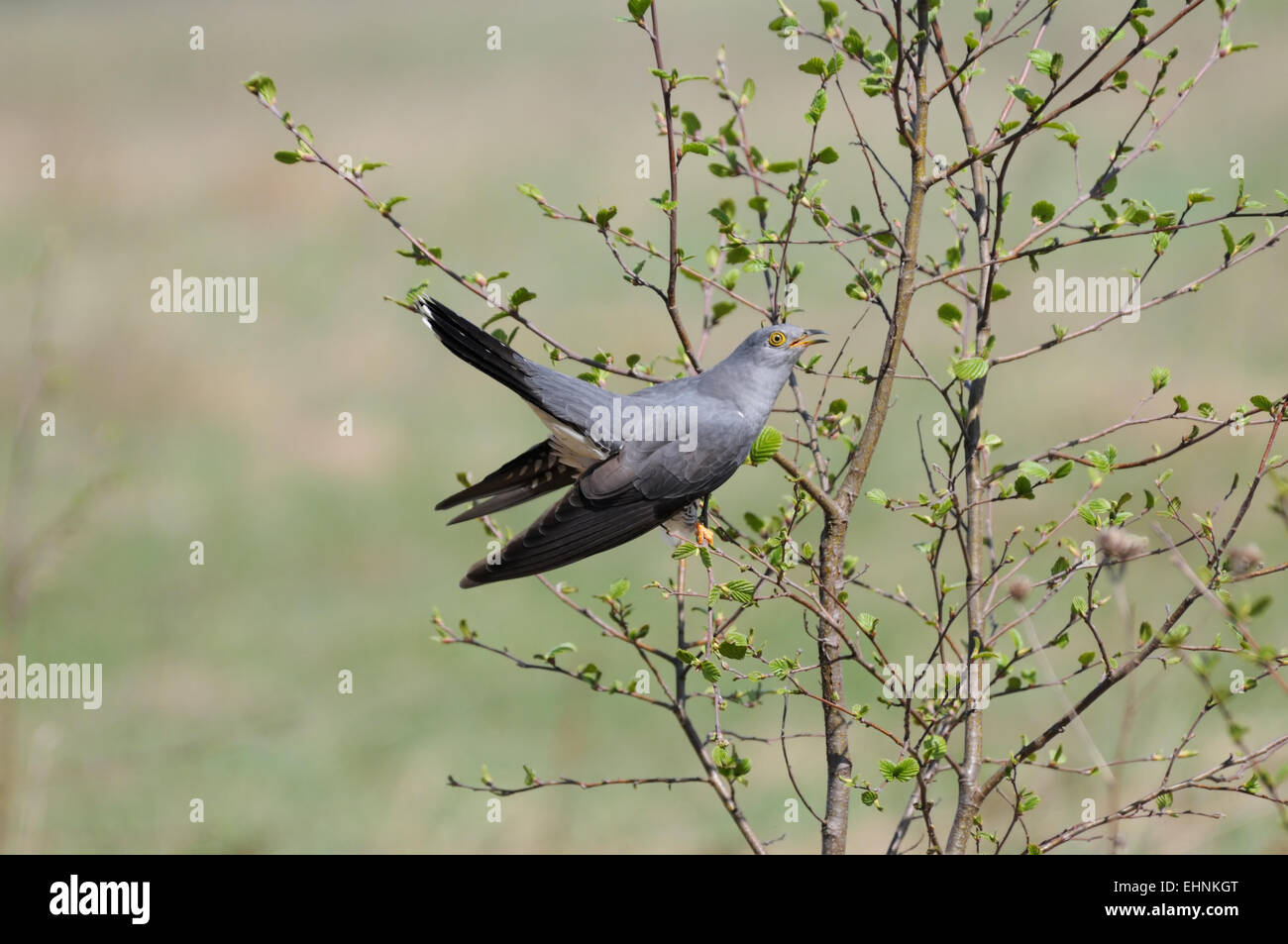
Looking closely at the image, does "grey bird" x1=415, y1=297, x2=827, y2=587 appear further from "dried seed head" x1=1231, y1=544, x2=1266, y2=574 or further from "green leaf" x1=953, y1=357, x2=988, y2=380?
"dried seed head" x1=1231, y1=544, x2=1266, y2=574

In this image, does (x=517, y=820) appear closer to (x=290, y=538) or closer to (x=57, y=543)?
(x=290, y=538)

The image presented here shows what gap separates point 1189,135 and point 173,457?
1134cm

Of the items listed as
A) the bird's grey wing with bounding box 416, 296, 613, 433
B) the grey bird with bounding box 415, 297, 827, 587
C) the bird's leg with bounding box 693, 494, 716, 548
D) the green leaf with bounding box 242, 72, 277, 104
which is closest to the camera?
the green leaf with bounding box 242, 72, 277, 104

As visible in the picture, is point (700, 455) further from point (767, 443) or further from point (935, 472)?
point (767, 443)

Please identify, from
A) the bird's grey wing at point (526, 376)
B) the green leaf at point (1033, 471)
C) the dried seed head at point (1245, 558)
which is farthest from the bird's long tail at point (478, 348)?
the dried seed head at point (1245, 558)

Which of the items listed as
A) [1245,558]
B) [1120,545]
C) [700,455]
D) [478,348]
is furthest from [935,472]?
[478,348]

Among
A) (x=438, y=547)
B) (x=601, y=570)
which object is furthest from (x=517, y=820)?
(x=438, y=547)

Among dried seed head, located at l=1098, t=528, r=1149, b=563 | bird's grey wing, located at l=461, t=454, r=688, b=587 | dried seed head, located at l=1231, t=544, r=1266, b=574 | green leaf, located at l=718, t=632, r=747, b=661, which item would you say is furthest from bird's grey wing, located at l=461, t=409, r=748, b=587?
dried seed head, located at l=1231, t=544, r=1266, b=574

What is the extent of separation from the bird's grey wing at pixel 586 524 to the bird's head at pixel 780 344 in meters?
0.56

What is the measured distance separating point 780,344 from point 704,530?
2.62 feet

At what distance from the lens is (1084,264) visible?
10938 millimetres

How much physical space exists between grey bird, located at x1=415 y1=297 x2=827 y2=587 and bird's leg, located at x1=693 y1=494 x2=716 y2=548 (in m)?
0.06

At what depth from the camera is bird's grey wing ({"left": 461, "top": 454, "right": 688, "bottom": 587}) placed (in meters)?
3.59

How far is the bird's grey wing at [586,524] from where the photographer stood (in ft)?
11.8
